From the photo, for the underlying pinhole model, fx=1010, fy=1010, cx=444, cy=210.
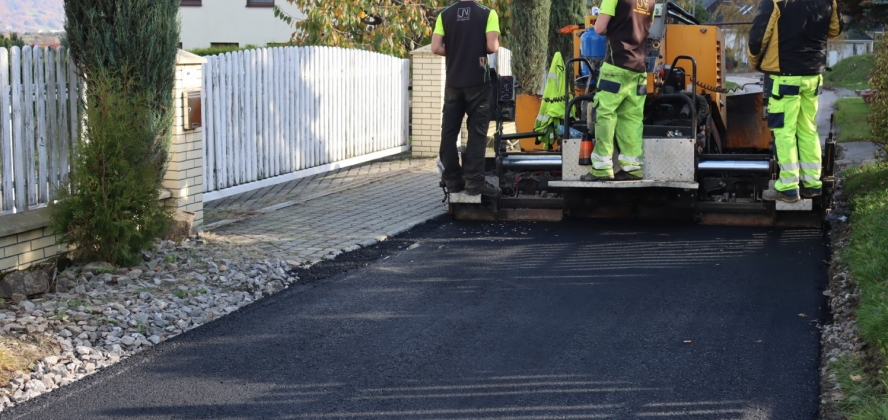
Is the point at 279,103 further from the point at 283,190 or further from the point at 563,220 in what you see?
the point at 563,220

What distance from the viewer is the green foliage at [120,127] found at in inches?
282

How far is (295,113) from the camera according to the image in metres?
11.8

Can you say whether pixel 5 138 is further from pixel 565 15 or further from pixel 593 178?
pixel 565 15

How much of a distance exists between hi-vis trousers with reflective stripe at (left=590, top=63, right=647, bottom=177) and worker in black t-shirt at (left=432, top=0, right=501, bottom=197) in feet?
3.63

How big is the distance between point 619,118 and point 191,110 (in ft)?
12.3

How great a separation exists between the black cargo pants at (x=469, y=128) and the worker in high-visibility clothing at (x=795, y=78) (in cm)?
247

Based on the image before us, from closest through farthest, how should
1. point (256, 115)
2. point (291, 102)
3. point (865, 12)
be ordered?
1. point (865, 12)
2. point (256, 115)
3. point (291, 102)

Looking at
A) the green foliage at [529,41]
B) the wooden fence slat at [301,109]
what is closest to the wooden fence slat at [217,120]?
the wooden fence slat at [301,109]

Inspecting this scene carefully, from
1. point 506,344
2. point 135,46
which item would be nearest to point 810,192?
point 506,344

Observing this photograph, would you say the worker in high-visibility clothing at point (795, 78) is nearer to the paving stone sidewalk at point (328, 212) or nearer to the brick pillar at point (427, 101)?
the paving stone sidewalk at point (328, 212)

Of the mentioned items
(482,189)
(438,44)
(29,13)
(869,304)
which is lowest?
(869,304)

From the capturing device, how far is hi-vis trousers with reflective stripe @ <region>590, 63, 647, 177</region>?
8.80 metres

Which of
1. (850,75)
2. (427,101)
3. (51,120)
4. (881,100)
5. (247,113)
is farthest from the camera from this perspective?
(850,75)

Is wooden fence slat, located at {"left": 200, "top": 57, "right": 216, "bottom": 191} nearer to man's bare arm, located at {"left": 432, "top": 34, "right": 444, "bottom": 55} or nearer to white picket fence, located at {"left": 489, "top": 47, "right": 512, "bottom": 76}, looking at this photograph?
man's bare arm, located at {"left": 432, "top": 34, "right": 444, "bottom": 55}
